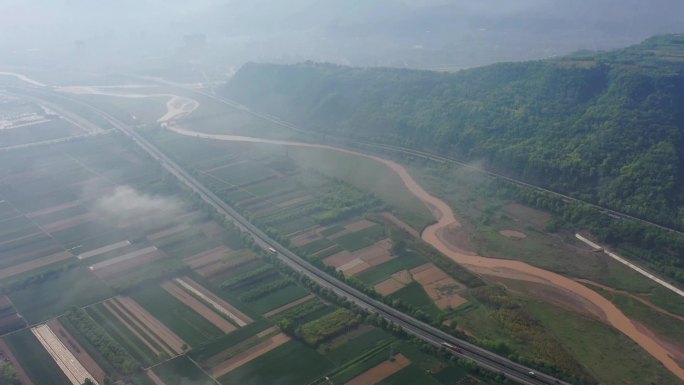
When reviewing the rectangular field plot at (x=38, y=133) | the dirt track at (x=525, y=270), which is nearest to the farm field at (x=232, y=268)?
the dirt track at (x=525, y=270)

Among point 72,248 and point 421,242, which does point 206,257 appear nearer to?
point 72,248

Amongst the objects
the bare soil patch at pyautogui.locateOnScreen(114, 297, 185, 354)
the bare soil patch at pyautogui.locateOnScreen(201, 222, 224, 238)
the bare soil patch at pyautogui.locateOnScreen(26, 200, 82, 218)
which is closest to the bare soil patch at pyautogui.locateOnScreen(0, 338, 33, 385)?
the bare soil patch at pyautogui.locateOnScreen(114, 297, 185, 354)

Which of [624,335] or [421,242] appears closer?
[624,335]

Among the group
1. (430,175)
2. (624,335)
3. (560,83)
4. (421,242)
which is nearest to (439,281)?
(421,242)

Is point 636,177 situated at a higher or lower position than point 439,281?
higher

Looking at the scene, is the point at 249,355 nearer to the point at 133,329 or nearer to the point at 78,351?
the point at 133,329

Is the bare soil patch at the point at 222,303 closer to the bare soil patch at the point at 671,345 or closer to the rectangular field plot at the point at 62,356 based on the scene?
the rectangular field plot at the point at 62,356

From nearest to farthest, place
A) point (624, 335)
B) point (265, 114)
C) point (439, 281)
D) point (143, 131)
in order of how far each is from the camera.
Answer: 1. point (624, 335)
2. point (439, 281)
3. point (143, 131)
4. point (265, 114)

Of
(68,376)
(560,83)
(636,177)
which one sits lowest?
(68,376)
